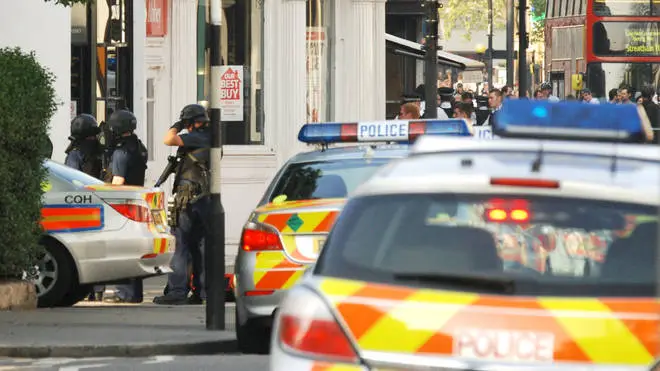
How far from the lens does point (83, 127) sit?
60.1 feet

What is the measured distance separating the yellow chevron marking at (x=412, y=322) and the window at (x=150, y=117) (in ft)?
61.7

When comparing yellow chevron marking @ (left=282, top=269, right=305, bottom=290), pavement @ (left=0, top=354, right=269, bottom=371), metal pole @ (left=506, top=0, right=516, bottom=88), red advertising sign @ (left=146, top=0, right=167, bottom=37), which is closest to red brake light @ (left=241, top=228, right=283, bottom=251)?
yellow chevron marking @ (left=282, top=269, right=305, bottom=290)

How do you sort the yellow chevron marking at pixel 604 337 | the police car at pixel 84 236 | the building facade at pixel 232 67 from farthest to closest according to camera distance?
the building facade at pixel 232 67
the police car at pixel 84 236
the yellow chevron marking at pixel 604 337

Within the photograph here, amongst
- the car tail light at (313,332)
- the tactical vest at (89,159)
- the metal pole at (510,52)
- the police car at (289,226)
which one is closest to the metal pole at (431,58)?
the tactical vest at (89,159)

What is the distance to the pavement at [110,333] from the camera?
1259 centimetres

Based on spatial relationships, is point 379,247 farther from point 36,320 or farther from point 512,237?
point 36,320

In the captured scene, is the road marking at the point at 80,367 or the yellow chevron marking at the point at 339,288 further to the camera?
the road marking at the point at 80,367

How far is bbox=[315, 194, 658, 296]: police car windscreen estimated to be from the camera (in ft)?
19.2

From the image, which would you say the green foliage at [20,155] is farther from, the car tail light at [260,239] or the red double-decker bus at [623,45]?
the red double-decker bus at [623,45]

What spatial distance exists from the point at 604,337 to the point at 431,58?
1808 cm

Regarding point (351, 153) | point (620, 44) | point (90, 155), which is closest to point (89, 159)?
point (90, 155)

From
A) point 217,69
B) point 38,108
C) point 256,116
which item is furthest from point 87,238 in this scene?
point 256,116

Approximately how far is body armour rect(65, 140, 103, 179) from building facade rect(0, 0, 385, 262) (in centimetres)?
483

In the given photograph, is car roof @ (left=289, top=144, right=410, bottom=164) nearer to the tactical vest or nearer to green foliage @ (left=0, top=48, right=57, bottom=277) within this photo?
green foliage @ (left=0, top=48, right=57, bottom=277)
